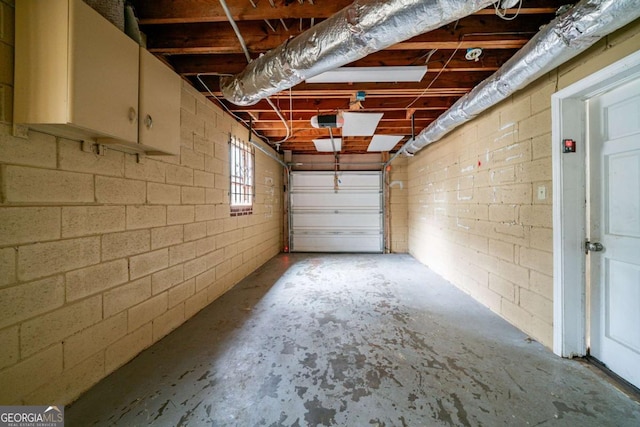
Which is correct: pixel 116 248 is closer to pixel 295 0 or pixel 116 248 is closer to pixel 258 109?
pixel 295 0

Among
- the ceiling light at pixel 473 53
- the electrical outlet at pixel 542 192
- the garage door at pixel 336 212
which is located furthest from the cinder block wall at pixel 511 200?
the garage door at pixel 336 212

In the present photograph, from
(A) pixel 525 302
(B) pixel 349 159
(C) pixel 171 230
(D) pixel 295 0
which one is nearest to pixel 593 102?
(A) pixel 525 302

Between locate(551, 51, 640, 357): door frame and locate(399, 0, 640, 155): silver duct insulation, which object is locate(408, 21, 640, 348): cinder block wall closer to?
locate(551, 51, 640, 357): door frame

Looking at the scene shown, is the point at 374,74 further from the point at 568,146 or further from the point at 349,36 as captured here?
the point at 568,146

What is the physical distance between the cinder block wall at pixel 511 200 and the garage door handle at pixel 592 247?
187 mm

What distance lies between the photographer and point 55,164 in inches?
52.1

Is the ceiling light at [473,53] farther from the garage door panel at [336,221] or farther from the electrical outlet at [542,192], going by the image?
the garage door panel at [336,221]

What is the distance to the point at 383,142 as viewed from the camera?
4859mm

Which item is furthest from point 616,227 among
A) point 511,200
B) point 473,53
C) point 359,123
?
point 359,123

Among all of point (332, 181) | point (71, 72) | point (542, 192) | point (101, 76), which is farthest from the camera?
point (332, 181)

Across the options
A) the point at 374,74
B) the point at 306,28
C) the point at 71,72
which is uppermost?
the point at 306,28

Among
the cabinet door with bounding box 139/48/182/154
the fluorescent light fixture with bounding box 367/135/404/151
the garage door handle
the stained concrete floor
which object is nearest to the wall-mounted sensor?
the garage door handle

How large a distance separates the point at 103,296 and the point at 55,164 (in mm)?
848

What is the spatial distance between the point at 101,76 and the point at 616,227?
3.26 metres
